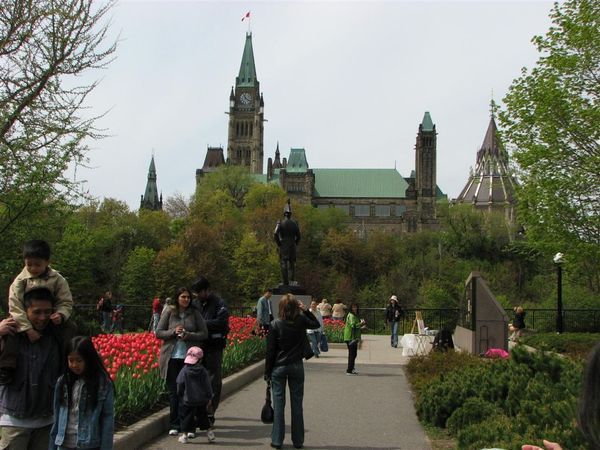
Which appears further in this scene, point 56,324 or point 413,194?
point 413,194

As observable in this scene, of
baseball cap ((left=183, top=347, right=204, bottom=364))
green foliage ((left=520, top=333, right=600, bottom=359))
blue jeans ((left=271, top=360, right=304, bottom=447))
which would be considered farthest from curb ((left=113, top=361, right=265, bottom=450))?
green foliage ((left=520, top=333, right=600, bottom=359))

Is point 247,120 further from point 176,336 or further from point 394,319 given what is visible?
point 176,336

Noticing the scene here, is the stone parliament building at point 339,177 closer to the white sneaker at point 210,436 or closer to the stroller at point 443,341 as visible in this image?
the stroller at point 443,341

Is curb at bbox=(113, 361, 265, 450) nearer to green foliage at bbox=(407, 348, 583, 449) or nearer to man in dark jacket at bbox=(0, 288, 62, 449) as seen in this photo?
man in dark jacket at bbox=(0, 288, 62, 449)

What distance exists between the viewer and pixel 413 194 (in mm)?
147250

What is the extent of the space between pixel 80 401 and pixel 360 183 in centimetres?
14750

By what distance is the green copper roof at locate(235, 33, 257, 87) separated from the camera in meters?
154

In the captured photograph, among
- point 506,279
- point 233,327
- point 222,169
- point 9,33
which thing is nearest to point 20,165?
point 9,33

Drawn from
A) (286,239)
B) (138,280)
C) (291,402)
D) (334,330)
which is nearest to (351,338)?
(286,239)

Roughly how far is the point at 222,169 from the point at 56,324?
10785cm

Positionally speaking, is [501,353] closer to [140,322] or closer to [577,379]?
[577,379]

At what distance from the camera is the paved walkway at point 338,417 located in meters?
8.69

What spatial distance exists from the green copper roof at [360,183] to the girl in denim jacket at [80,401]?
470 ft

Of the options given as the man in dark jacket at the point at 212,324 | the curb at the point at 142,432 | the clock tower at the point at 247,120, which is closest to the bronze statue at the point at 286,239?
the man in dark jacket at the point at 212,324
